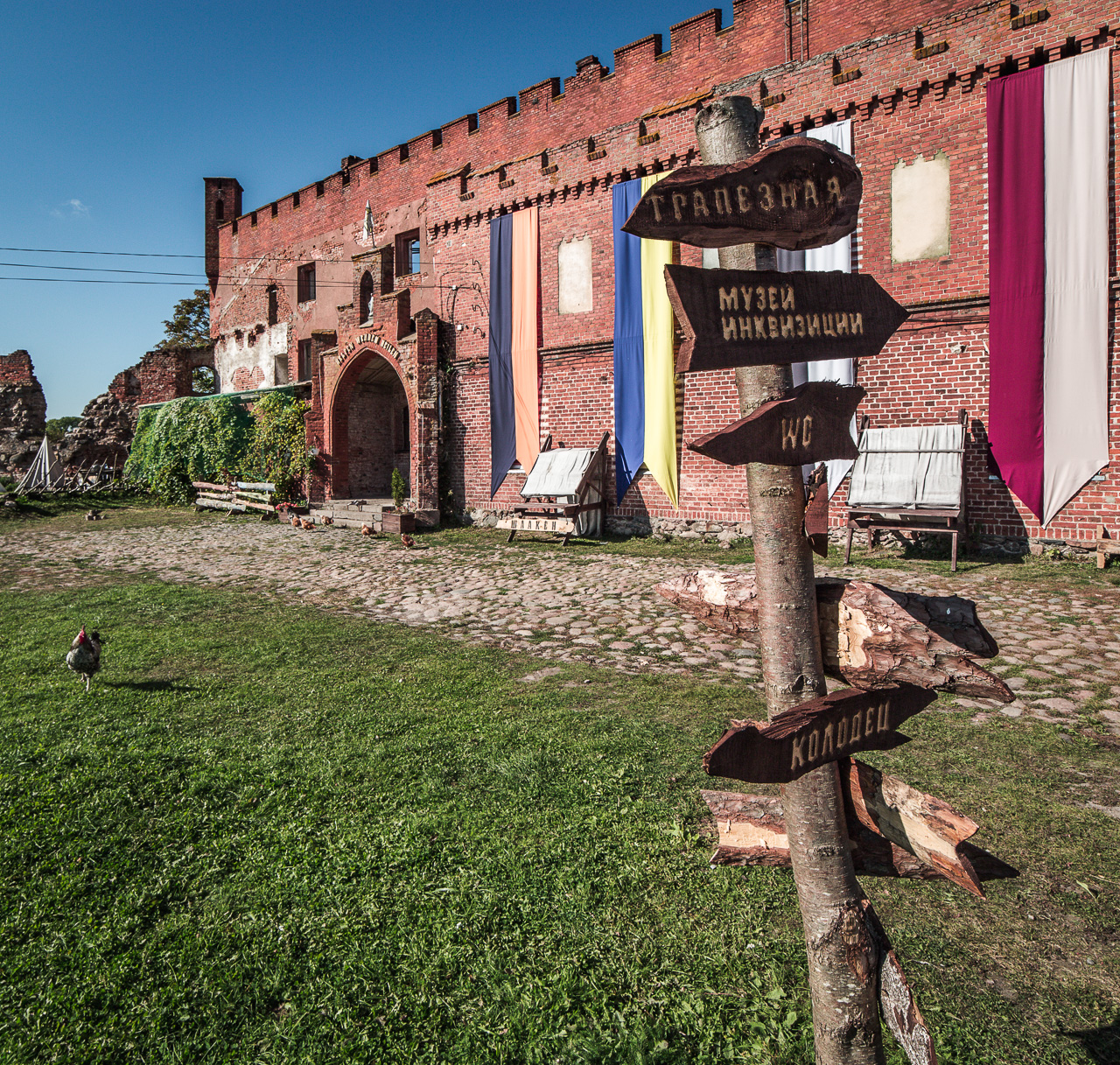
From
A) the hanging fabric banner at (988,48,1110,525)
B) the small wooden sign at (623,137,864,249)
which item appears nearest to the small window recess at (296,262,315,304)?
the hanging fabric banner at (988,48,1110,525)

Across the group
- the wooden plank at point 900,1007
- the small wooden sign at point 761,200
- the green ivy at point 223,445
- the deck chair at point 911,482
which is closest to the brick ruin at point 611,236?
the deck chair at point 911,482

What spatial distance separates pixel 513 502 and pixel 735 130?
12.5 meters

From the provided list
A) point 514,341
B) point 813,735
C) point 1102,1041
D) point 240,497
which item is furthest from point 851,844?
point 240,497

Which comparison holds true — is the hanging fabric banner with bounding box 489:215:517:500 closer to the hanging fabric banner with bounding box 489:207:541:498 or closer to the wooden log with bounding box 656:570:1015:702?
the hanging fabric banner with bounding box 489:207:541:498

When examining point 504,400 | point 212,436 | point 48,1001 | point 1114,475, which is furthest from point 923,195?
point 212,436

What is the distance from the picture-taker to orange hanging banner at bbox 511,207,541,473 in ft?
45.9

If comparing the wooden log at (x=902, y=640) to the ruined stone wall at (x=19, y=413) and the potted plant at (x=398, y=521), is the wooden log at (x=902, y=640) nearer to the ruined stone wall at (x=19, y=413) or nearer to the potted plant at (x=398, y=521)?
the potted plant at (x=398, y=521)

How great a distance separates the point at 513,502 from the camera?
1437 cm

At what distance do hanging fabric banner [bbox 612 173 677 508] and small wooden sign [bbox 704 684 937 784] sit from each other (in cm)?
1042

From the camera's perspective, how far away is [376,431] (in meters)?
19.3

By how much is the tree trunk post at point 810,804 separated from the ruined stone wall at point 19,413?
97.6ft

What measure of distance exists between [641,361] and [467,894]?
10.8m

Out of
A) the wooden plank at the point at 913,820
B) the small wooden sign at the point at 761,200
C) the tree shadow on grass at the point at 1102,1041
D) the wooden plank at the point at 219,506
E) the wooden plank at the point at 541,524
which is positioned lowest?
the tree shadow on grass at the point at 1102,1041

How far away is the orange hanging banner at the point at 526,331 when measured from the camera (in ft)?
45.9
